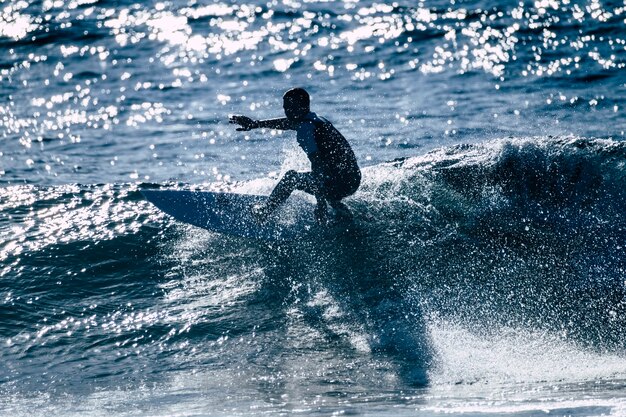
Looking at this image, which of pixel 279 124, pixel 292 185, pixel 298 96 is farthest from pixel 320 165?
pixel 298 96

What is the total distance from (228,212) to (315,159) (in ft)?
4.46

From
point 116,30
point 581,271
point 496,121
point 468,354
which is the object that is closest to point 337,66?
point 496,121

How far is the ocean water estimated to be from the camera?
8.25m

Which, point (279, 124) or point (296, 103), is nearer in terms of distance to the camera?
point (296, 103)

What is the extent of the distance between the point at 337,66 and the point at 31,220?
9795 mm

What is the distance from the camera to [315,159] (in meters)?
10.8

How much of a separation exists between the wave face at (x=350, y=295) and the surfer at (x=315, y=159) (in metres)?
0.57

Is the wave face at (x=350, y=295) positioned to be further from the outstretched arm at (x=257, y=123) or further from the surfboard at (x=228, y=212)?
the outstretched arm at (x=257, y=123)

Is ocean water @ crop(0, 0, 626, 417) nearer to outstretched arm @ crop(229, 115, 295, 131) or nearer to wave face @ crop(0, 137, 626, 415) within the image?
wave face @ crop(0, 137, 626, 415)

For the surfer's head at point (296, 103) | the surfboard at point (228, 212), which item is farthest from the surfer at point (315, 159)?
the surfboard at point (228, 212)

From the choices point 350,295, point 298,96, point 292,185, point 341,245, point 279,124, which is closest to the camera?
point 350,295

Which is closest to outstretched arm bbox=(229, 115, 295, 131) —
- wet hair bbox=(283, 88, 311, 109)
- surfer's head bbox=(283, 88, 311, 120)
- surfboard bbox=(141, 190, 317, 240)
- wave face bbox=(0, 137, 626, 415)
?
surfer's head bbox=(283, 88, 311, 120)

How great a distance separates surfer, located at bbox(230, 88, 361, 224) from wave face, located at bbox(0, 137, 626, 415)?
57cm

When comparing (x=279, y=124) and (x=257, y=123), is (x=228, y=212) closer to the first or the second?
(x=257, y=123)
